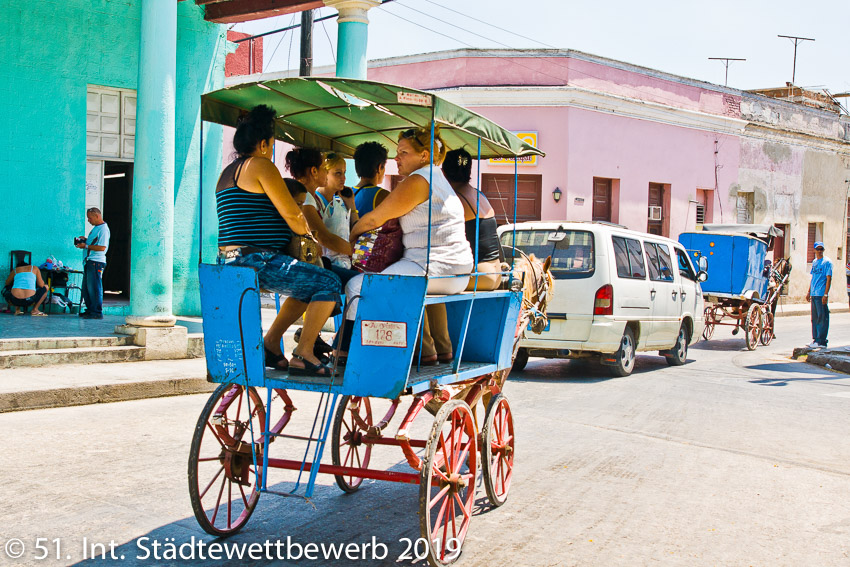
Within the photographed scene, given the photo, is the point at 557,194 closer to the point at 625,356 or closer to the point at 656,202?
the point at 656,202

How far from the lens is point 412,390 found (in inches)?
175

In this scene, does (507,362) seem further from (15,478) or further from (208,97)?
(15,478)

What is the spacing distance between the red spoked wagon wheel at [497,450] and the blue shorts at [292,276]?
52.1 inches

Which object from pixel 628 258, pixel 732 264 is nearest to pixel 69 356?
pixel 628 258

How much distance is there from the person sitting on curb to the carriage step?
9.79ft

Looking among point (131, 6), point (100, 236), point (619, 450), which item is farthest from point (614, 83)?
point (619, 450)

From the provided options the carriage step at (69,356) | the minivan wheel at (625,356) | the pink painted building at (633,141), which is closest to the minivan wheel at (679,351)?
the minivan wheel at (625,356)

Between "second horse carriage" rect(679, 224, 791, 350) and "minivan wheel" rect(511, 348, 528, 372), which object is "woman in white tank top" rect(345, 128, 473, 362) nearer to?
"minivan wheel" rect(511, 348, 528, 372)

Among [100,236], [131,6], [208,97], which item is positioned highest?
[131,6]

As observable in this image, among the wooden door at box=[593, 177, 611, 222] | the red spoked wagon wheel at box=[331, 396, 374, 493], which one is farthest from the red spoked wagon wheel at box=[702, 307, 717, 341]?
the red spoked wagon wheel at box=[331, 396, 374, 493]

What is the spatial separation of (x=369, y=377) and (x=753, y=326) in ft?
46.1

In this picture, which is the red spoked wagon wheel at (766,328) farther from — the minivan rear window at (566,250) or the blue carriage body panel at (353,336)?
the blue carriage body panel at (353,336)

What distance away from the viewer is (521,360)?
38.1 ft

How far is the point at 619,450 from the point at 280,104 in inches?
156
